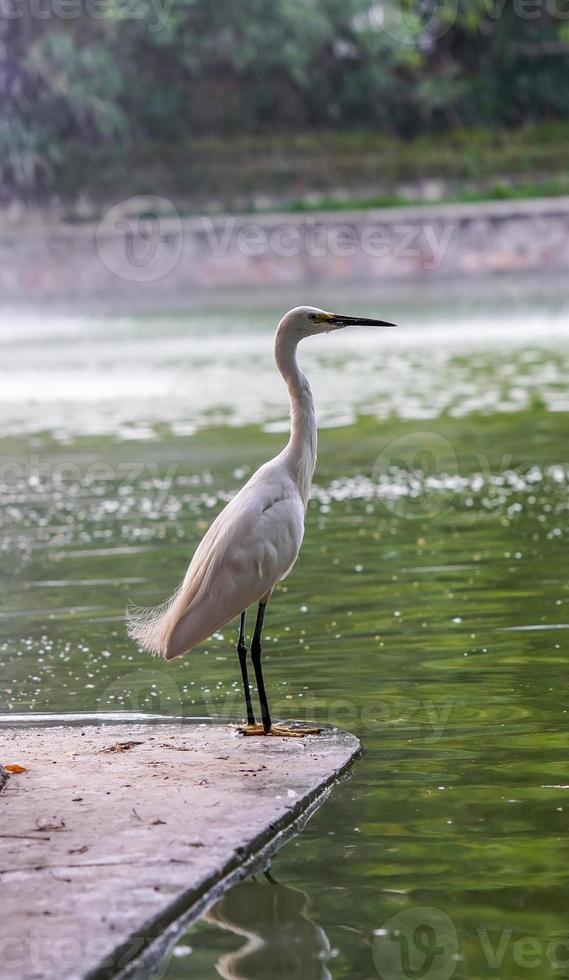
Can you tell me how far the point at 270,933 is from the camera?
4.76m

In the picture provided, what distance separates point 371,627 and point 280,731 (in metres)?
2.08

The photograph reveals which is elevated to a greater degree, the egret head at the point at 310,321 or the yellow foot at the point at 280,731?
the egret head at the point at 310,321

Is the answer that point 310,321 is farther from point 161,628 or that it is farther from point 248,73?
point 248,73

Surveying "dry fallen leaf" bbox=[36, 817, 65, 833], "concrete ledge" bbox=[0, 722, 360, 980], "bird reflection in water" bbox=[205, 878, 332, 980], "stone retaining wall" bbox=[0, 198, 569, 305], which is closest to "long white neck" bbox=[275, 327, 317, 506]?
"concrete ledge" bbox=[0, 722, 360, 980]

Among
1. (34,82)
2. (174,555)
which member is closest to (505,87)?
(34,82)

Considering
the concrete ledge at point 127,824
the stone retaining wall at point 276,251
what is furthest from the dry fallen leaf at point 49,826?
the stone retaining wall at point 276,251

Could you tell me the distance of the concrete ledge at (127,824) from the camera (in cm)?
453

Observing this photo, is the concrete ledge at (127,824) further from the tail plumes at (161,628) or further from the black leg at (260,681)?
the tail plumes at (161,628)

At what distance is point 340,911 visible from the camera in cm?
486

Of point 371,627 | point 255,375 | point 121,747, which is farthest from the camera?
point 255,375

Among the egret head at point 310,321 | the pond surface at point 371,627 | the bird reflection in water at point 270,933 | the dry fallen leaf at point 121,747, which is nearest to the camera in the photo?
the bird reflection in water at point 270,933

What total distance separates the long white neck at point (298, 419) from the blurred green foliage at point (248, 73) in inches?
1604

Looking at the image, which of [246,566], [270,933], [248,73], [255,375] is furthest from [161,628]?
[248,73]

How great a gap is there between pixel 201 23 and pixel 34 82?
4.98 metres
